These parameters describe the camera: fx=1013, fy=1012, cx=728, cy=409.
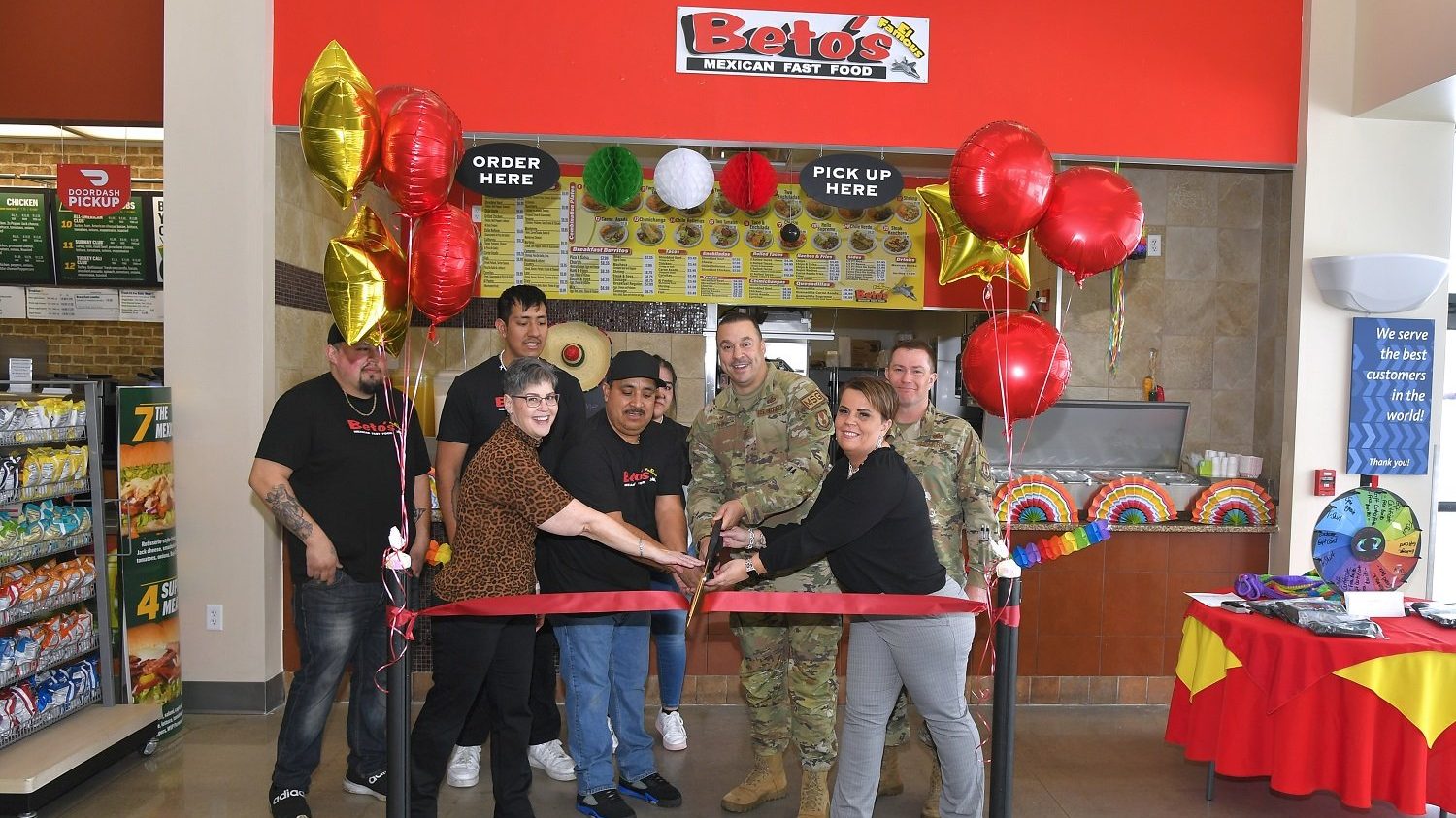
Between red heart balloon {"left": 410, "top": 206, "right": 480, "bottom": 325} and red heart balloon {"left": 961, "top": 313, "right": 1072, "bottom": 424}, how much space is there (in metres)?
1.82

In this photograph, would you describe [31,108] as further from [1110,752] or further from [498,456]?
[1110,752]

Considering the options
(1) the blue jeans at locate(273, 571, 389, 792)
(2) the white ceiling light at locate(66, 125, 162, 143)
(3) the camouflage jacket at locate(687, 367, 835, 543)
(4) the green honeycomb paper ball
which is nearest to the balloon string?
(1) the blue jeans at locate(273, 571, 389, 792)

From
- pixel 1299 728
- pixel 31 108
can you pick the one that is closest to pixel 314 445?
pixel 31 108

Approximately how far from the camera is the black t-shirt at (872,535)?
2.97 m

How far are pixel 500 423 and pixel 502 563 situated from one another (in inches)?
40.3

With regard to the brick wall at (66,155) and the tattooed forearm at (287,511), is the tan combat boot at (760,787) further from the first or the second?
the brick wall at (66,155)

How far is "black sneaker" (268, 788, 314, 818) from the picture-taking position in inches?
138

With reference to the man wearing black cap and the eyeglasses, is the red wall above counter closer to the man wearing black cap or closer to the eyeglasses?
the man wearing black cap

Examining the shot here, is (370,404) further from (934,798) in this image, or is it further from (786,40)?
(786,40)

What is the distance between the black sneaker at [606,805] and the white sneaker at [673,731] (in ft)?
2.25

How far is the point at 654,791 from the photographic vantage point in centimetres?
380

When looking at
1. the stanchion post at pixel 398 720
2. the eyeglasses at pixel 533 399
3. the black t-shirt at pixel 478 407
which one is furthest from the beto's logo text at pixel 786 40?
the stanchion post at pixel 398 720

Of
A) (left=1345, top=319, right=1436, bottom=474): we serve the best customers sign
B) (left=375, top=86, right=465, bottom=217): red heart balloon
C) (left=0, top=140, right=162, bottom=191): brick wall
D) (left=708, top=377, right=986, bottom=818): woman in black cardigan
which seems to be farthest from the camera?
(left=0, top=140, right=162, bottom=191): brick wall

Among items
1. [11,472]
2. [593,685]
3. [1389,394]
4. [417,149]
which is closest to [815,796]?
[593,685]
